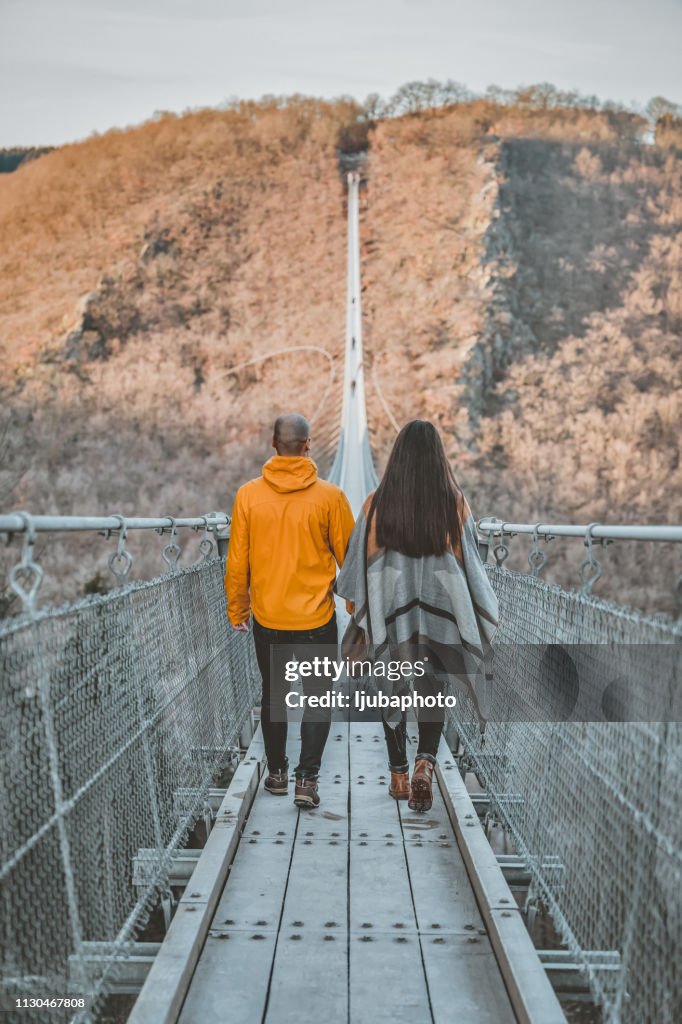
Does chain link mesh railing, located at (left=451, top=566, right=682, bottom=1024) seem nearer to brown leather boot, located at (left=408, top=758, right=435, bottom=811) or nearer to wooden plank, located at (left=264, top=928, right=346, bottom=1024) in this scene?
brown leather boot, located at (left=408, top=758, right=435, bottom=811)

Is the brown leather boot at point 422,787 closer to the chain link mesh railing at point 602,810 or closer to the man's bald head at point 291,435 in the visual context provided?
the chain link mesh railing at point 602,810

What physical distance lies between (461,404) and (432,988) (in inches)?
1060

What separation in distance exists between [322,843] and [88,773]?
4.43 ft

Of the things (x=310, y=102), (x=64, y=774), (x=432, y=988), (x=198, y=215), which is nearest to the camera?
(x=64, y=774)

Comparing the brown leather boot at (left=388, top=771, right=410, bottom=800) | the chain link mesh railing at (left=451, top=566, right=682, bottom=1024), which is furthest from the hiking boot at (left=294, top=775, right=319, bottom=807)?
the chain link mesh railing at (left=451, top=566, right=682, bottom=1024)

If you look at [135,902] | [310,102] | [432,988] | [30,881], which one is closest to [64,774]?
[30,881]

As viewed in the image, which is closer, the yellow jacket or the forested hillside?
the yellow jacket

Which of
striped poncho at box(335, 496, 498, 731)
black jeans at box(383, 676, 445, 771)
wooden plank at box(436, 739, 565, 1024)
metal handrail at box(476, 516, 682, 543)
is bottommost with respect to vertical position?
wooden plank at box(436, 739, 565, 1024)

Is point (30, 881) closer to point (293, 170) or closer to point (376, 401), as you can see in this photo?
Answer: point (376, 401)

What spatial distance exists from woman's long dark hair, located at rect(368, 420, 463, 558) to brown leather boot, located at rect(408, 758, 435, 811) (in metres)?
0.84

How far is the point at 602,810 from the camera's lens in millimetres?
2217

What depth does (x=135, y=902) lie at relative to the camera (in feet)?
8.59

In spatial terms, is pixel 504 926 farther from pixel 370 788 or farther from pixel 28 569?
pixel 28 569

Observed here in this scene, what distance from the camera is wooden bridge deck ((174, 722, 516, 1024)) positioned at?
229 centimetres
